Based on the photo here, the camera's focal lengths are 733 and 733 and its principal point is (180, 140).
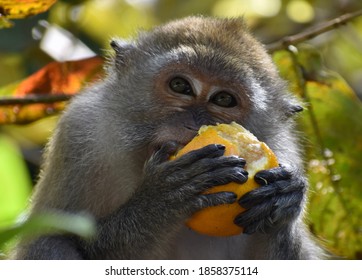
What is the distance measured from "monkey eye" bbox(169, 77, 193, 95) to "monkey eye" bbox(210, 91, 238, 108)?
0.50 ft

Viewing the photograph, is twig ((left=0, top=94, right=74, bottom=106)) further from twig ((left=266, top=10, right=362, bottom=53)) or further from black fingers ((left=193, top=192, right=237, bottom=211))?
black fingers ((left=193, top=192, right=237, bottom=211))

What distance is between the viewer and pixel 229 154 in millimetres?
3736

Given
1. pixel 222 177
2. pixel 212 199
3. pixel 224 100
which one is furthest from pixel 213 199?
pixel 224 100

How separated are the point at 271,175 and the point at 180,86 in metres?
0.88

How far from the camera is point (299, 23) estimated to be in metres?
8.00

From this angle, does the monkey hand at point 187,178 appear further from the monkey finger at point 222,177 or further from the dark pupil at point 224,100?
the dark pupil at point 224,100

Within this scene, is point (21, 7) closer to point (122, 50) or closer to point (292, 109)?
point (122, 50)

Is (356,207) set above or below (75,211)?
below

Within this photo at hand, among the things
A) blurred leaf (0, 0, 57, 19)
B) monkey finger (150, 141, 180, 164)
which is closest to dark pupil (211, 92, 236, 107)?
monkey finger (150, 141, 180, 164)

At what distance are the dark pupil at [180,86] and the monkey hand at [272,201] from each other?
2.59 feet
